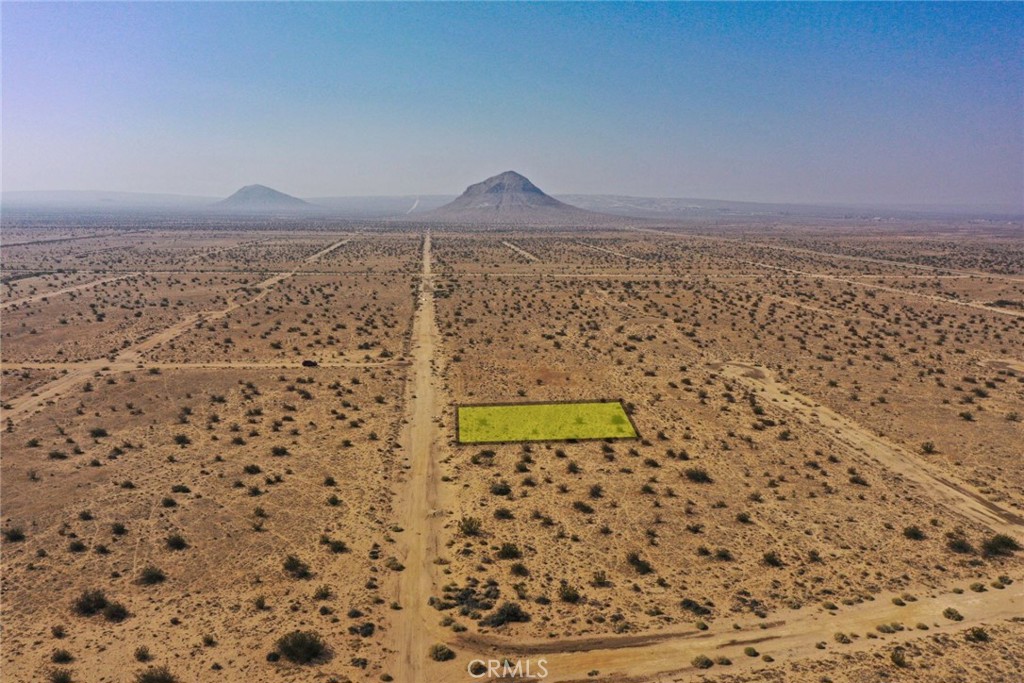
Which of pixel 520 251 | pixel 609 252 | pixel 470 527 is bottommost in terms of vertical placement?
pixel 470 527

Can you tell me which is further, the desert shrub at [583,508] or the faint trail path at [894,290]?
the faint trail path at [894,290]

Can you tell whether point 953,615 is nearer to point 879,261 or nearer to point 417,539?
point 417,539

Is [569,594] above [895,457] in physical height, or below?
below

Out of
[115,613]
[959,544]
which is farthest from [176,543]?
[959,544]

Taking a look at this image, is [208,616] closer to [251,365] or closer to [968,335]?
[251,365]

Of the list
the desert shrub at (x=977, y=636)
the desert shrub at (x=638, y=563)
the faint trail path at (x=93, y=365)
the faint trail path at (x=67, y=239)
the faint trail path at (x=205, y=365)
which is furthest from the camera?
the faint trail path at (x=67, y=239)

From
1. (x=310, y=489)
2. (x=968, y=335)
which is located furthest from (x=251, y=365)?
(x=968, y=335)

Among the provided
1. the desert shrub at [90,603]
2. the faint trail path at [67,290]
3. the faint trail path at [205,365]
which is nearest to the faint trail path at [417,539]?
the faint trail path at [205,365]

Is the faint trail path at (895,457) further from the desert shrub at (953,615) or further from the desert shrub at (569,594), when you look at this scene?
the desert shrub at (569,594)
